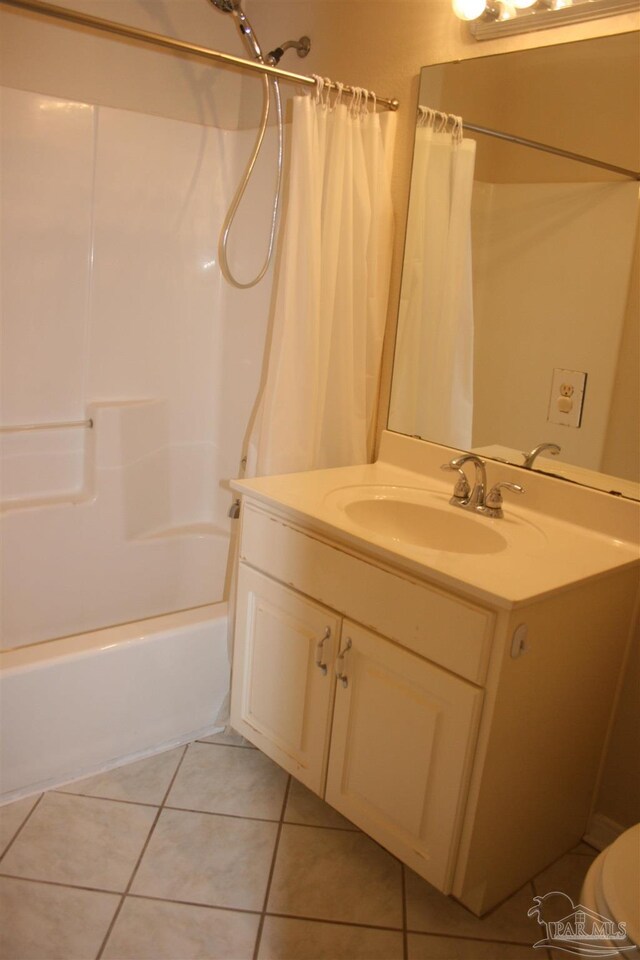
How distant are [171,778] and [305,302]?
1.26m

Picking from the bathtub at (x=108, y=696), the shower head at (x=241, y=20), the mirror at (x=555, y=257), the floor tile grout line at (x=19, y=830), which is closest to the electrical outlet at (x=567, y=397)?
the mirror at (x=555, y=257)

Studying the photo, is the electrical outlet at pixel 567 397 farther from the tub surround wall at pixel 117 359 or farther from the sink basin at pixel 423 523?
the tub surround wall at pixel 117 359

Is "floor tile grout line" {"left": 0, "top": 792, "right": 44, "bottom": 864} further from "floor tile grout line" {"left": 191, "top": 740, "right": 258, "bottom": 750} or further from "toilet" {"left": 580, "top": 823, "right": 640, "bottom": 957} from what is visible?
"toilet" {"left": 580, "top": 823, "right": 640, "bottom": 957}

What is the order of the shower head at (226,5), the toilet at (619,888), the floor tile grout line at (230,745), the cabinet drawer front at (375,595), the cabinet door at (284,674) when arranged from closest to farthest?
the toilet at (619,888) → the cabinet drawer front at (375,595) → the cabinet door at (284,674) → the floor tile grout line at (230,745) → the shower head at (226,5)

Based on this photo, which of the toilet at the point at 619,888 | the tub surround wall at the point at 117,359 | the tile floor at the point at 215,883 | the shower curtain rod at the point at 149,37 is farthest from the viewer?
the tub surround wall at the point at 117,359

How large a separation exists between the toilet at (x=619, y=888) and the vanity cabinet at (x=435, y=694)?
304 millimetres

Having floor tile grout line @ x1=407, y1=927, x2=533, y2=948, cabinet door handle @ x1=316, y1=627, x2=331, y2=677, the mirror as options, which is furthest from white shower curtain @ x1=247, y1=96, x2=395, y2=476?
Result: floor tile grout line @ x1=407, y1=927, x2=533, y2=948

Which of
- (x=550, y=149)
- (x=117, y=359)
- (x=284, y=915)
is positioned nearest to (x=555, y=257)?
(x=550, y=149)

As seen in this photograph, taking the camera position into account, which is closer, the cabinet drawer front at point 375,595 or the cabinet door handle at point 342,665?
the cabinet drawer front at point 375,595

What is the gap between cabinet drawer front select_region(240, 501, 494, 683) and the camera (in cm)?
140

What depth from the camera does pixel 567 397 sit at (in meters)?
1.73

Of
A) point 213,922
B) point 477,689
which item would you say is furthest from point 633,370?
point 213,922

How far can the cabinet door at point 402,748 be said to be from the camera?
1.46m

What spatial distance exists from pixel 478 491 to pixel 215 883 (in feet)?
3.42
